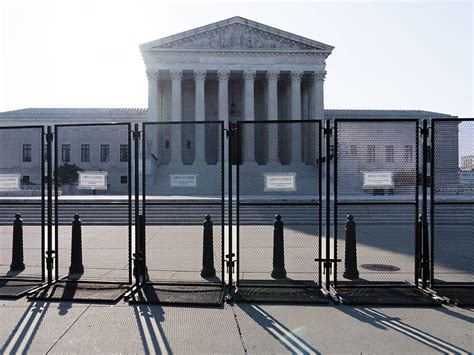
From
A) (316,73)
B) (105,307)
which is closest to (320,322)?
(105,307)

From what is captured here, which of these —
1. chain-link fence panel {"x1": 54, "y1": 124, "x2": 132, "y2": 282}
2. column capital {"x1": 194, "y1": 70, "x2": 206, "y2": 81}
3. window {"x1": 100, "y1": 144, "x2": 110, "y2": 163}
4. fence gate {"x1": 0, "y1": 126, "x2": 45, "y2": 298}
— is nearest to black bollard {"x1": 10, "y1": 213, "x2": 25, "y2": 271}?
fence gate {"x1": 0, "y1": 126, "x2": 45, "y2": 298}

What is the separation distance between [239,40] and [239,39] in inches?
4.9

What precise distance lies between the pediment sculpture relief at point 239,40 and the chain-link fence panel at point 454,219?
38653mm

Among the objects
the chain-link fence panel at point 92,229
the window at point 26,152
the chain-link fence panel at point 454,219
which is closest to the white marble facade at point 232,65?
the chain-link fence panel at point 92,229

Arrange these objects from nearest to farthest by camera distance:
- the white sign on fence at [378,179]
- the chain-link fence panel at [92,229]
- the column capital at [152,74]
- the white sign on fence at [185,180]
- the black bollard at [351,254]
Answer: the white sign on fence at [378,179]
the white sign on fence at [185,180]
the chain-link fence panel at [92,229]
the black bollard at [351,254]
the column capital at [152,74]

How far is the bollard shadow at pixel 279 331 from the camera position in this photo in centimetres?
491

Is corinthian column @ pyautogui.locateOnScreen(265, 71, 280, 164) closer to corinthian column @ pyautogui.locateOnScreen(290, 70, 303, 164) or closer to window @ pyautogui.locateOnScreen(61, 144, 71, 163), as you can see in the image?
corinthian column @ pyautogui.locateOnScreen(290, 70, 303, 164)

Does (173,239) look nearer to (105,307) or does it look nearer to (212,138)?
(105,307)

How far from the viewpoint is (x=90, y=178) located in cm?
788

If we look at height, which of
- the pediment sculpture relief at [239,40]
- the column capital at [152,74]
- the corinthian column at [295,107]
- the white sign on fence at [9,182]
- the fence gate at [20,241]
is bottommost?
the fence gate at [20,241]

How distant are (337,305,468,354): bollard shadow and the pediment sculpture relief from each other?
160 feet

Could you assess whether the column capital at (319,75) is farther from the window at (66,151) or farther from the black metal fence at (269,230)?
the window at (66,151)

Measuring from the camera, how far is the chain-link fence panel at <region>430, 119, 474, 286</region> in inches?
306

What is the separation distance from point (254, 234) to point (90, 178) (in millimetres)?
7853
